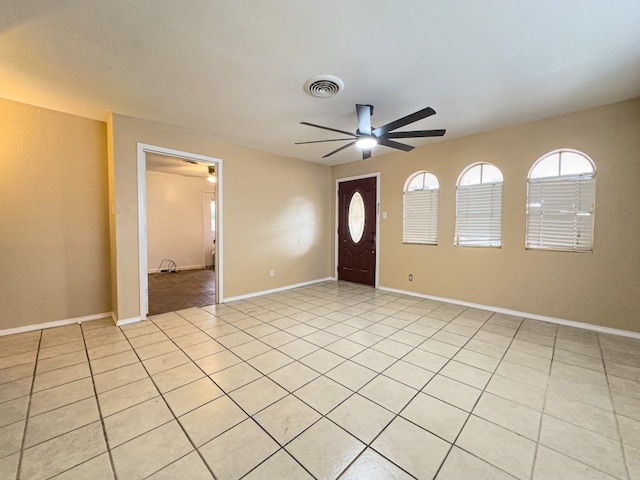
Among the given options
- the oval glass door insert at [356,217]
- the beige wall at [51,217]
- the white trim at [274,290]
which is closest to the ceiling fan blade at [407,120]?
the oval glass door insert at [356,217]

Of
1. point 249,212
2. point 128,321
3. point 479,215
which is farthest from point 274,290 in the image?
point 479,215

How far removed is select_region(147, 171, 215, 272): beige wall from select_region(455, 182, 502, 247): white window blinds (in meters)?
6.77

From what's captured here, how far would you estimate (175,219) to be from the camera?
24.2 ft

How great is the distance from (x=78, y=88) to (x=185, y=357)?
2.91 m

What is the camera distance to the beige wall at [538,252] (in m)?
2.99

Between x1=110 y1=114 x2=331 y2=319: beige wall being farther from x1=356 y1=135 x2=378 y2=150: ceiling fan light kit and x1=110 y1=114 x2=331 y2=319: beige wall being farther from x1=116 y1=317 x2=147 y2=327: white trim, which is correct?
x1=356 y1=135 x2=378 y2=150: ceiling fan light kit

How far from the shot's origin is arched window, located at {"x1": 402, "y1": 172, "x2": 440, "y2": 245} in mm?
4531

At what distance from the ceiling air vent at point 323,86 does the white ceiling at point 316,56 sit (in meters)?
0.08

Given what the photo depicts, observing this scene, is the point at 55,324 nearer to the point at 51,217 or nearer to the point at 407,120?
the point at 51,217

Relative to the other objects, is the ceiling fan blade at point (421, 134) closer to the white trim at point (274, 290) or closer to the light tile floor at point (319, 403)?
the light tile floor at point (319, 403)

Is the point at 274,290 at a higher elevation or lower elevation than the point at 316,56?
lower

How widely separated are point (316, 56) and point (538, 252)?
145 inches

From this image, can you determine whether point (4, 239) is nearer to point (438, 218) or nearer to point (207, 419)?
point (207, 419)

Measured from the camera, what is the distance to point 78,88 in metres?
2.65
